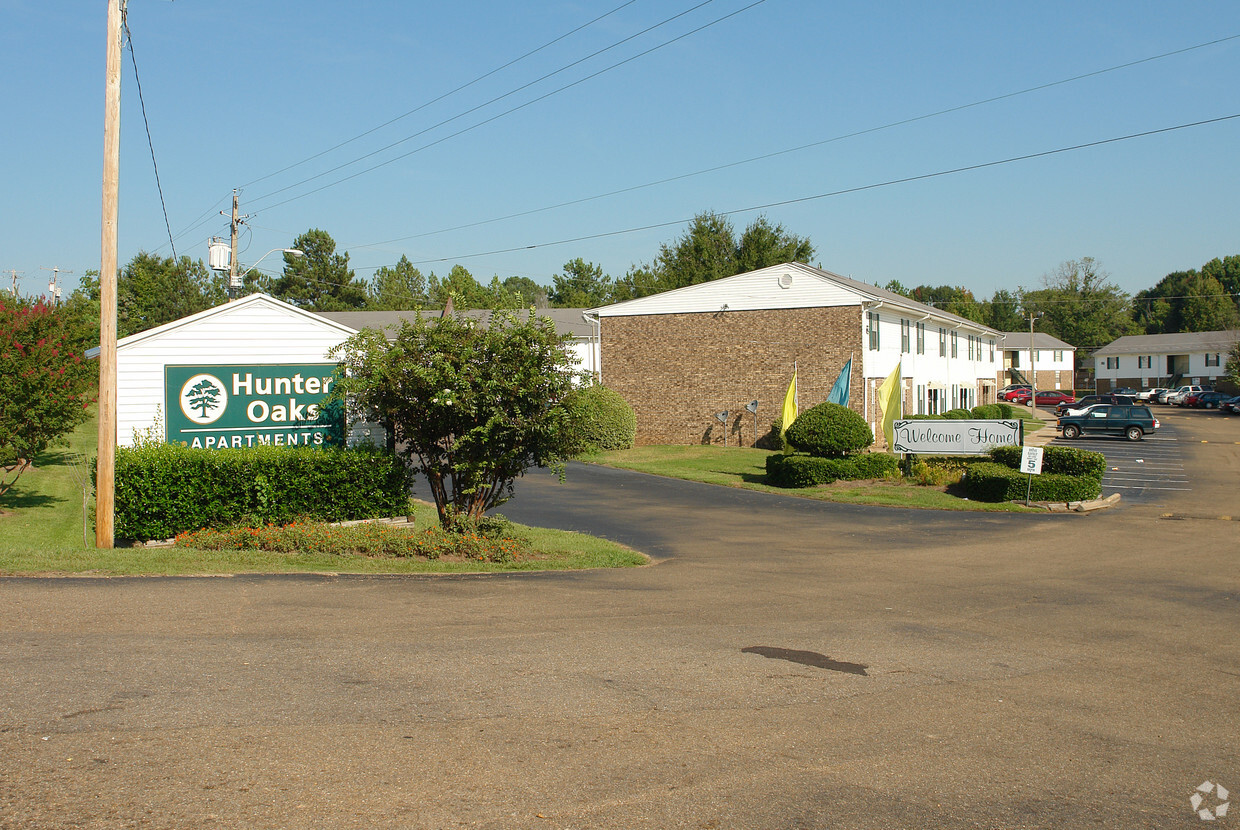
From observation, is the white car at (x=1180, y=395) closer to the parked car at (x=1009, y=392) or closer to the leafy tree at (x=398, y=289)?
the parked car at (x=1009, y=392)

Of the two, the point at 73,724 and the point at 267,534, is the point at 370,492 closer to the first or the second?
the point at 267,534

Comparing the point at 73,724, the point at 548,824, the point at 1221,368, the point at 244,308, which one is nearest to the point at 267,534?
the point at 244,308

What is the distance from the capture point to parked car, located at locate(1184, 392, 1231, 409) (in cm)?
6956

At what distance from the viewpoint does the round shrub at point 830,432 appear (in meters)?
26.6

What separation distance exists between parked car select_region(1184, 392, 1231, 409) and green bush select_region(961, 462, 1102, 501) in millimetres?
55412

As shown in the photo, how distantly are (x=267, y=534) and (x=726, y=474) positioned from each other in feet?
60.8

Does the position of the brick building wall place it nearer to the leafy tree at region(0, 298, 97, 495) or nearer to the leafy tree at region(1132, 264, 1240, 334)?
the leafy tree at region(0, 298, 97, 495)

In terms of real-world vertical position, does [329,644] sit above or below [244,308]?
below

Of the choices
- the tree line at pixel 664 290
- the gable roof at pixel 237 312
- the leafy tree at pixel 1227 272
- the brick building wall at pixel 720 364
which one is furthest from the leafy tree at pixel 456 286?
the leafy tree at pixel 1227 272

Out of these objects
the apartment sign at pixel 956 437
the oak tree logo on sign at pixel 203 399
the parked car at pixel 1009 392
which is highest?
the parked car at pixel 1009 392

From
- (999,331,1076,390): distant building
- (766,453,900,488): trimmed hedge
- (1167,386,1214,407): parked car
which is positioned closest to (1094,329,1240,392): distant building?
(999,331,1076,390): distant building

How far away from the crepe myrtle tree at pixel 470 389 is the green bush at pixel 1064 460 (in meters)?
16.0

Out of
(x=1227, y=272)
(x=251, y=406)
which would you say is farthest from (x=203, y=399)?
(x=1227, y=272)

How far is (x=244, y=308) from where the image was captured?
1506 cm
